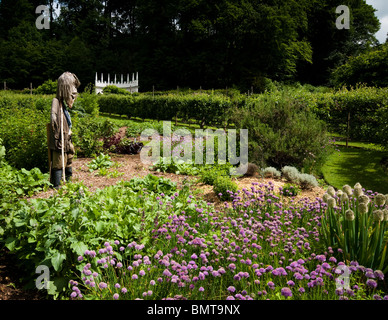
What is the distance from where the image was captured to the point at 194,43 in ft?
143

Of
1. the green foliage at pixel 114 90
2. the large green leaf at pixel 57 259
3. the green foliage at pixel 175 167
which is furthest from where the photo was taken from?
the green foliage at pixel 114 90

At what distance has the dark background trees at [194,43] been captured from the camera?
3784 centimetres

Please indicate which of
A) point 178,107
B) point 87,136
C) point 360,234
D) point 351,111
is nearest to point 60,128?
point 87,136

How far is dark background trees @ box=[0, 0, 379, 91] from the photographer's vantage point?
124 ft

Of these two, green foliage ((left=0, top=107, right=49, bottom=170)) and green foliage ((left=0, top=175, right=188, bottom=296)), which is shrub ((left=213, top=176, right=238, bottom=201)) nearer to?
green foliage ((left=0, top=175, right=188, bottom=296))

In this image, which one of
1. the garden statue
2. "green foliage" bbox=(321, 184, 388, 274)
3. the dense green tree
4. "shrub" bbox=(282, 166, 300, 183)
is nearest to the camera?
"green foliage" bbox=(321, 184, 388, 274)

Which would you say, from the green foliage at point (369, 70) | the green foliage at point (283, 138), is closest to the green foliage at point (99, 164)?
the green foliage at point (283, 138)

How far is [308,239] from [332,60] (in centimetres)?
4041

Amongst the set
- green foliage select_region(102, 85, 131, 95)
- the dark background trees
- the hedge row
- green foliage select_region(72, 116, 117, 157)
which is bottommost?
green foliage select_region(72, 116, 117, 157)

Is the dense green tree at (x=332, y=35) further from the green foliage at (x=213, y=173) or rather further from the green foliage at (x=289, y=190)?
the green foliage at (x=289, y=190)

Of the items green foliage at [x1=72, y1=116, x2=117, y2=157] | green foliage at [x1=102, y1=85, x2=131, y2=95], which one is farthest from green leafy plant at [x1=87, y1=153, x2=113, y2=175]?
green foliage at [x1=102, y1=85, x2=131, y2=95]

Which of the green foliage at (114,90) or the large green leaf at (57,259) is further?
the green foliage at (114,90)

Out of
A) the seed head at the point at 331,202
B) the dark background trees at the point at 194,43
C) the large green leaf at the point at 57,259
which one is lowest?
the large green leaf at the point at 57,259

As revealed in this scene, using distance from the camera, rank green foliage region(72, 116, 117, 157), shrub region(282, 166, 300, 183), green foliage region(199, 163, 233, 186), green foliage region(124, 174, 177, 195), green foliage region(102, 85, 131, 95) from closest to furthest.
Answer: green foliage region(124, 174, 177, 195) → green foliage region(199, 163, 233, 186) → shrub region(282, 166, 300, 183) → green foliage region(72, 116, 117, 157) → green foliage region(102, 85, 131, 95)
